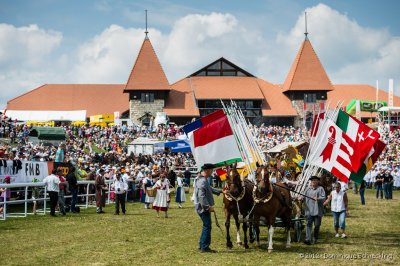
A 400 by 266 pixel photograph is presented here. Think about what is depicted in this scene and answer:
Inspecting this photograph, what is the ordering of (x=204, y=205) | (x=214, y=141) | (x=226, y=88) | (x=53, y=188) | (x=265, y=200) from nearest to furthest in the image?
(x=204, y=205), (x=265, y=200), (x=214, y=141), (x=53, y=188), (x=226, y=88)

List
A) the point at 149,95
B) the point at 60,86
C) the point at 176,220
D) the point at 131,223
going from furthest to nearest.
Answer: the point at 60,86
the point at 149,95
the point at 176,220
the point at 131,223

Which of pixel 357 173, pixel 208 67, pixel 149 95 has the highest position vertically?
pixel 208 67

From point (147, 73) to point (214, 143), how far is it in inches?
2614

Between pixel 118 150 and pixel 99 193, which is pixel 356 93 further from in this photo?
pixel 99 193

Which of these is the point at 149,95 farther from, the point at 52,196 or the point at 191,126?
the point at 191,126

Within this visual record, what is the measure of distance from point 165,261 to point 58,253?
2577 millimetres

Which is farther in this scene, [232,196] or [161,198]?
[161,198]

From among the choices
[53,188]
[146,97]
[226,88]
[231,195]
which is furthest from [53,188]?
[226,88]

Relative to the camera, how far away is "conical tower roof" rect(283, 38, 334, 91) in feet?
271

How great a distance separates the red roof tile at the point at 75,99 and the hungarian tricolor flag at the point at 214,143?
71.4m

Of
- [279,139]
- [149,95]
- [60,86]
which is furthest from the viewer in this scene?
[60,86]

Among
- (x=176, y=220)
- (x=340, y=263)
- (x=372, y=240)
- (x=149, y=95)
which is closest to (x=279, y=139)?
(x=149, y=95)

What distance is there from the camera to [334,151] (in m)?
15.7

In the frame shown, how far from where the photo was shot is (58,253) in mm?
12766
